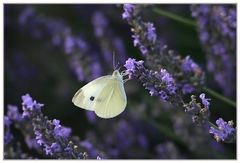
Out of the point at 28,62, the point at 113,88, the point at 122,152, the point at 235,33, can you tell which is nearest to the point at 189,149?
the point at 122,152

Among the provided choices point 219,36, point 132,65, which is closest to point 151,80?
point 132,65

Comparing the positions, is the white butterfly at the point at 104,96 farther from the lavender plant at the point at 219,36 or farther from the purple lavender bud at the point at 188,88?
the lavender plant at the point at 219,36

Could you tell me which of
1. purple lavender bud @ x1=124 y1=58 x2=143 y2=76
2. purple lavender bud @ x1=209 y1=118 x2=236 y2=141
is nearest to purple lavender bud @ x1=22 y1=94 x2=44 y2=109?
purple lavender bud @ x1=124 y1=58 x2=143 y2=76

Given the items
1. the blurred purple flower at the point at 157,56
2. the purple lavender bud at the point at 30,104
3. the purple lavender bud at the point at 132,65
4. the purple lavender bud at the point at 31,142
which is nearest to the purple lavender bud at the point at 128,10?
the blurred purple flower at the point at 157,56

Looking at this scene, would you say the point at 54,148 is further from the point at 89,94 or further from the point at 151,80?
the point at 151,80

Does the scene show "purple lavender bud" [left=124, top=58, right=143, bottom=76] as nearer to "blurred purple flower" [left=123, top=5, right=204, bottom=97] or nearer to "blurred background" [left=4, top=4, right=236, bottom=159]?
"blurred purple flower" [left=123, top=5, right=204, bottom=97]

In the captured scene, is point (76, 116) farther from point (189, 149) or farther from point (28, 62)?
point (189, 149)

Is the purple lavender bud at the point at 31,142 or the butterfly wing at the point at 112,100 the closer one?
the butterfly wing at the point at 112,100
